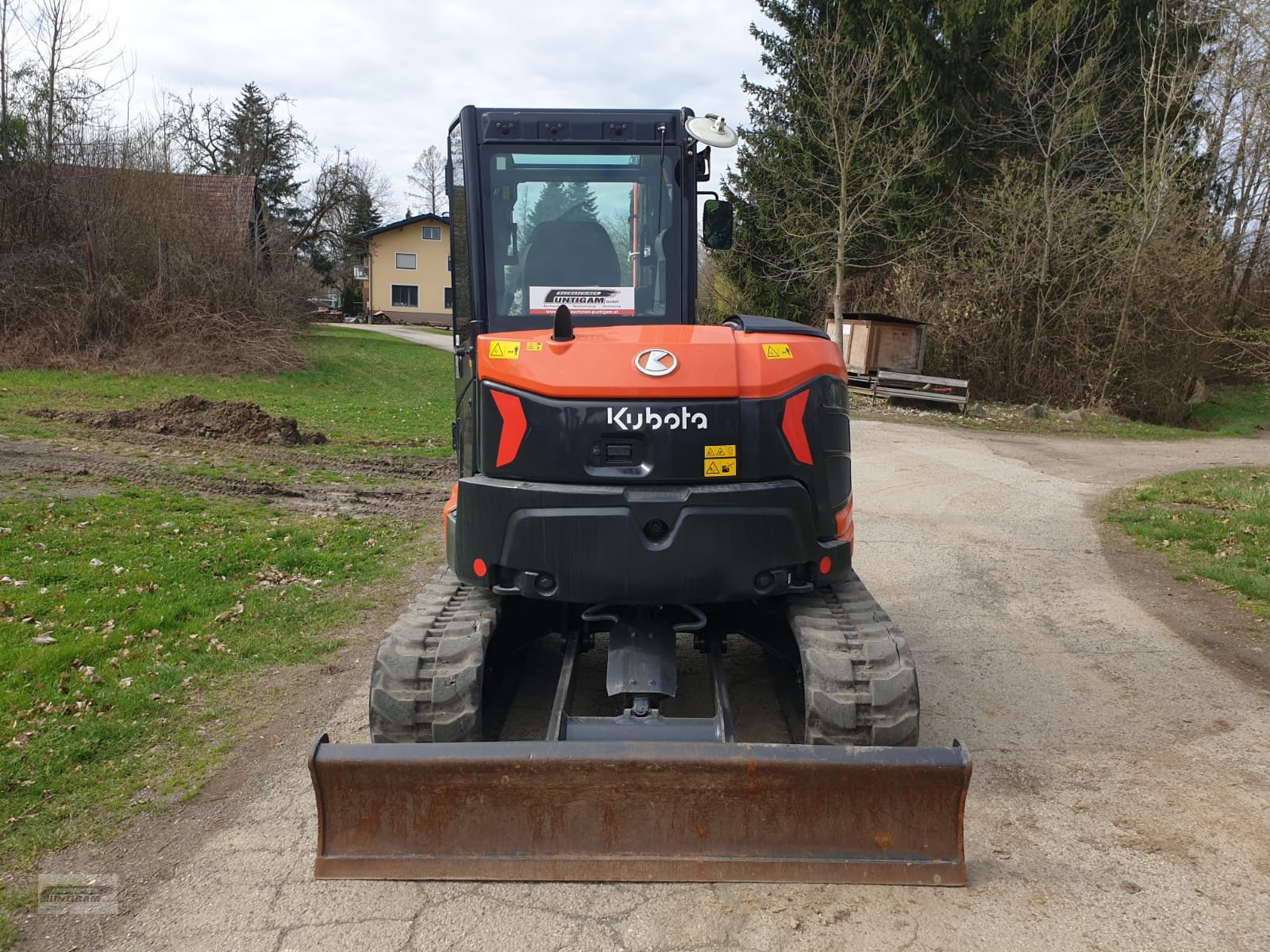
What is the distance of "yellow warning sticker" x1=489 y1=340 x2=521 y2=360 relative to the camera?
12.6 ft

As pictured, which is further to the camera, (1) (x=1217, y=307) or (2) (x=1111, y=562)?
(1) (x=1217, y=307)

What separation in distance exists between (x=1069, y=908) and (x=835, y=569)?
1418mm

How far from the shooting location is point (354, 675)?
5543mm

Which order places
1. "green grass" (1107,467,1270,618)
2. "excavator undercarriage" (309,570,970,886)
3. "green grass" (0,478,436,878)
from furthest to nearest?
1. "green grass" (1107,467,1270,618)
2. "green grass" (0,478,436,878)
3. "excavator undercarriage" (309,570,970,886)

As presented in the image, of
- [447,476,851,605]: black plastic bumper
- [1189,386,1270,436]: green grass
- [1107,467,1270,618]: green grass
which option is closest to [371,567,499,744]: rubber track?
[447,476,851,605]: black plastic bumper

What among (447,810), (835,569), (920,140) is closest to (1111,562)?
(835,569)

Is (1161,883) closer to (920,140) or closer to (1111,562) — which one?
(1111,562)

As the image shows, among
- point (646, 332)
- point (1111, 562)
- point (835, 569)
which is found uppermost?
point (646, 332)

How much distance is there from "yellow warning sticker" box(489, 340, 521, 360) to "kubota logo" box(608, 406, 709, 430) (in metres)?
0.44

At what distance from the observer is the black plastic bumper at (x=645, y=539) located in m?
3.74

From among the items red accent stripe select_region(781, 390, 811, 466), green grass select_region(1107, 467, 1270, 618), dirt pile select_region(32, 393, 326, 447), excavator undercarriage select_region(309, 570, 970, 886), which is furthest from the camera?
dirt pile select_region(32, 393, 326, 447)

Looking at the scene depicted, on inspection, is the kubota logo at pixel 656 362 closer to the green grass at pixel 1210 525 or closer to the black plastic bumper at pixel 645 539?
the black plastic bumper at pixel 645 539

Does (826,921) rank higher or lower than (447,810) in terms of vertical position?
lower

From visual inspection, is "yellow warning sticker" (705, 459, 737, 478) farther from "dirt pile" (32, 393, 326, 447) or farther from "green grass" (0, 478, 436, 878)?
"dirt pile" (32, 393, 326, 447)
